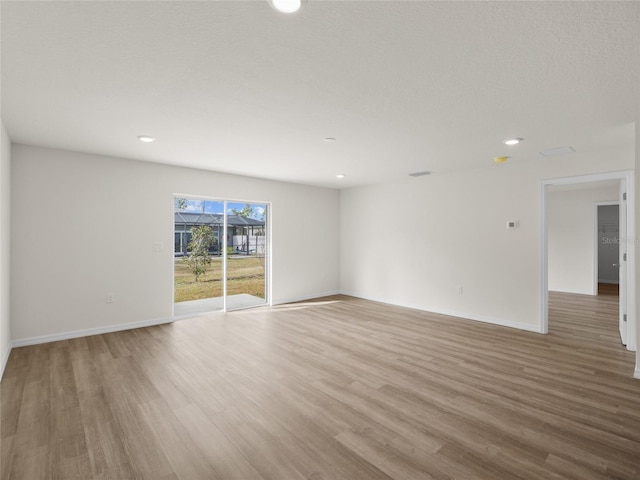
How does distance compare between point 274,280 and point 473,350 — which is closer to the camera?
point 473,350

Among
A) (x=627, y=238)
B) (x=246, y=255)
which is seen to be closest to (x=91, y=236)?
(x=246, y=255)

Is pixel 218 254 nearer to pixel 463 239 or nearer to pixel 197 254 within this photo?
pixel 197 254

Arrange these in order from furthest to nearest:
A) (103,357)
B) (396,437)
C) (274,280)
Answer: (274,280), (103,357), (396,437)

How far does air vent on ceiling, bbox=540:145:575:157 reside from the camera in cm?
399

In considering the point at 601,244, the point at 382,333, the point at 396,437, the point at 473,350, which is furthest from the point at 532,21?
the point at 601,244

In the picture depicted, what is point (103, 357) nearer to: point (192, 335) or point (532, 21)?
point (192, 335)

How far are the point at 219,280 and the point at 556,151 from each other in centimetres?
563

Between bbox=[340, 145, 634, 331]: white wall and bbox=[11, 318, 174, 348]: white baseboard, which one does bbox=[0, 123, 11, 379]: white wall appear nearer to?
bbox=[11, 318, 174, 348]: white baseboard

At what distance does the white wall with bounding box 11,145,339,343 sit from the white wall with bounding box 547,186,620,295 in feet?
25.9

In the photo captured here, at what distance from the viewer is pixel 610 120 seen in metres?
3.03

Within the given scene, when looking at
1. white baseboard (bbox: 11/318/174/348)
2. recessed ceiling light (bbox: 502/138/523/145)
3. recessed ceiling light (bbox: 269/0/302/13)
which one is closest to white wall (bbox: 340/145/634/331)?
recessed ceiling light (bbox: 502/138/523/145)

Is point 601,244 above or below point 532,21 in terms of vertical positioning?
below

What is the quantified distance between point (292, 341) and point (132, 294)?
8.54 feet

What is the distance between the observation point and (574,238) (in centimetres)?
757
